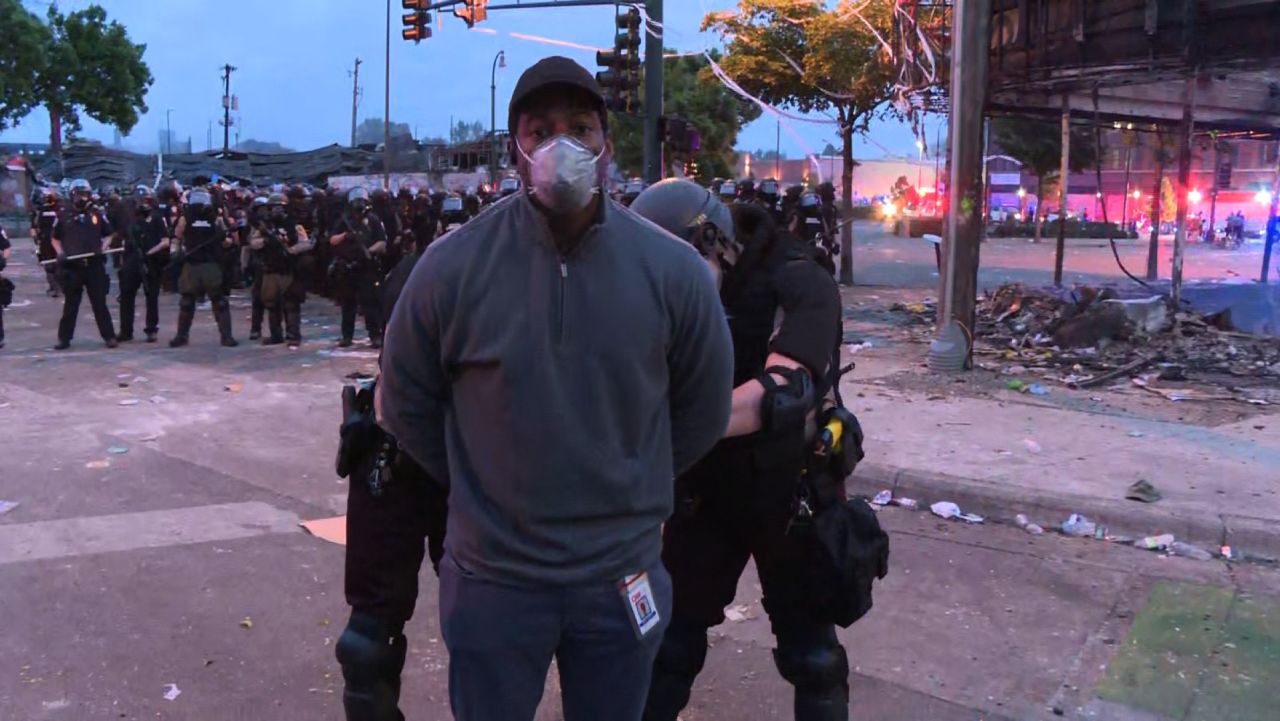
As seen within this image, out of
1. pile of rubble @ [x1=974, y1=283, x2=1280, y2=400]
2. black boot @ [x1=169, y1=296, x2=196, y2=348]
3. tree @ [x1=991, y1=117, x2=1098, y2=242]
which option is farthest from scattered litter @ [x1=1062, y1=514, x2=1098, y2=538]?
tree @ [x1=991, y1=117, x2=1098, y2=242]

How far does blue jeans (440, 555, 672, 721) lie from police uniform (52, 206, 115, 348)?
11.9 m

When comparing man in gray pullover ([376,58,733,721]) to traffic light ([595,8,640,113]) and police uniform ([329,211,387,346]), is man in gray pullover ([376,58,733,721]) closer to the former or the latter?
police uniform ([329,211,387,346])

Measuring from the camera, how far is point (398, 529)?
2908mm

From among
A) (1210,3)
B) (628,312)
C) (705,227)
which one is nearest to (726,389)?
(628,312)

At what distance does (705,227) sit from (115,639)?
10.2 ft

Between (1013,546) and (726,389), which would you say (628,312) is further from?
(1013,546)

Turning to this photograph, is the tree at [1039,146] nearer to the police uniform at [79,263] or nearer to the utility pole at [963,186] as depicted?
the utility pole at [963,186]

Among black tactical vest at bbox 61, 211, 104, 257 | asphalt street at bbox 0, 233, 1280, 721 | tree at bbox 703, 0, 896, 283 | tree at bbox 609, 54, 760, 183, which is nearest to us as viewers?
asphalt street at bbox 0, 233, 1280, 721

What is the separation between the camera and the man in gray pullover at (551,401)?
1923 millimetres

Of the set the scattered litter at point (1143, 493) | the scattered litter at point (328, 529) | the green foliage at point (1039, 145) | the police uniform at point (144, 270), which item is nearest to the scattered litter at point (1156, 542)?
the scattered litter at point (1143, 493)

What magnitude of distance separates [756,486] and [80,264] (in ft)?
37.9

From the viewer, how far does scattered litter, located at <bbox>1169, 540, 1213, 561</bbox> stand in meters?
5.69

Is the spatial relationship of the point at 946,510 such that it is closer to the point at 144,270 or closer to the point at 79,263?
the point at 79,263

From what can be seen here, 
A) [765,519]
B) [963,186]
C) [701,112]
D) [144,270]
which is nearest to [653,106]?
[963,186]
